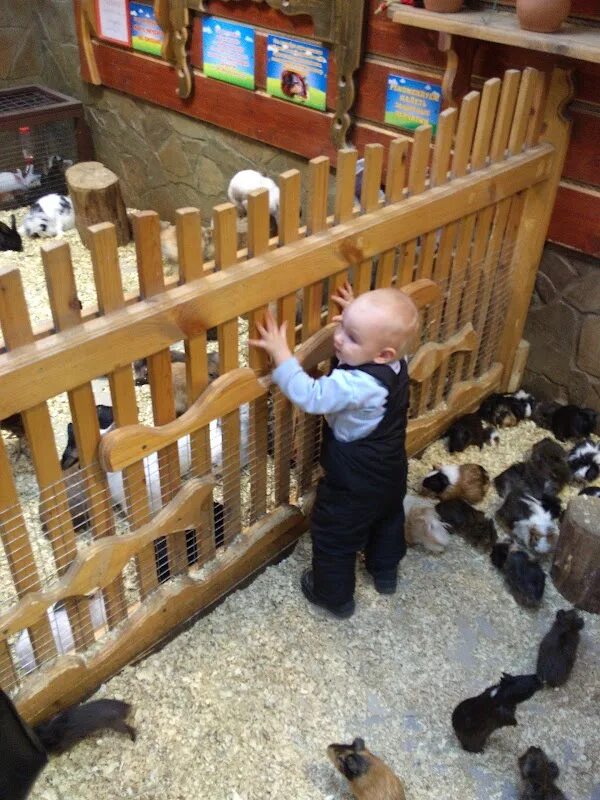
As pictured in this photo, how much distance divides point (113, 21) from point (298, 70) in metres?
1.92

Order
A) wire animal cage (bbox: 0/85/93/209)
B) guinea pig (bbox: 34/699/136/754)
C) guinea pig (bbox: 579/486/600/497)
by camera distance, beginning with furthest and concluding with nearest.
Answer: wire animal cage (bbox: 0/85/93/209)
guinea pig (bbox: 579/486/600/497)
guinea pig (bbox: 34/699/136/754)

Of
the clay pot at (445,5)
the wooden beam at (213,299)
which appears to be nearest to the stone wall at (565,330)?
the wooden beam at (213,299)

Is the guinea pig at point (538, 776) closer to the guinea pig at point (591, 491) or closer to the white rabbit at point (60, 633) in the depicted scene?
the guinea pig at point (591, 491)

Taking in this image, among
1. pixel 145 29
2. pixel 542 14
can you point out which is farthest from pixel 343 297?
pixel 145 29

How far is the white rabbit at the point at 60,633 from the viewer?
2229 millimetres

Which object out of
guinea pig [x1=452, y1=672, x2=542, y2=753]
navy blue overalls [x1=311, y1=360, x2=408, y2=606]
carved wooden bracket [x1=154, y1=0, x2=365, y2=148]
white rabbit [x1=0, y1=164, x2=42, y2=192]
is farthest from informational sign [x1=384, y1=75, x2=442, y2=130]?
white rabbit [x1=0, y1=164, x2=42, y2=192]

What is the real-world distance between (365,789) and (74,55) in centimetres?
579

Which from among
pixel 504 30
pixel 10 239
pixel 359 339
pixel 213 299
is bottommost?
pixel 10 239

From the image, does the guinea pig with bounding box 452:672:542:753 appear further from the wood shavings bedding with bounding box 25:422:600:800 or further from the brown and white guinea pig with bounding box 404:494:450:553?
the brown and white guinea pig with bounding box 404:494:450:553

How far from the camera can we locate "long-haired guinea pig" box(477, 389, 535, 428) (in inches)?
142

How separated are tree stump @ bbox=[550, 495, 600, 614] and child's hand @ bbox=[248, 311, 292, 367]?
1260mm

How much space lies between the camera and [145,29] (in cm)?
502

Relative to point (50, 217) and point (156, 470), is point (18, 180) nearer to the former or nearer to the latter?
point (50, 217)

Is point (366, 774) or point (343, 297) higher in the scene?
point (343, 297)
